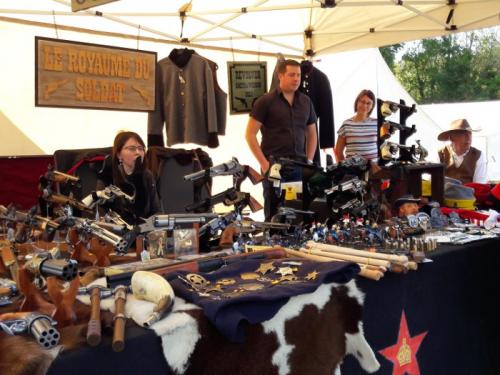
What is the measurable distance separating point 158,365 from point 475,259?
145 cm

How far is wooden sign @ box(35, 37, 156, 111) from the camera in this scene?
3611mm

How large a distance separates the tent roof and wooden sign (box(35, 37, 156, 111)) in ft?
0.86

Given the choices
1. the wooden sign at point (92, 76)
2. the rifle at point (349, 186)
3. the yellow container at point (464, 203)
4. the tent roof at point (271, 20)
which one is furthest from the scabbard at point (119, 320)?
the tent roof at point (271, 20)

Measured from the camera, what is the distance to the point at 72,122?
4129 mm

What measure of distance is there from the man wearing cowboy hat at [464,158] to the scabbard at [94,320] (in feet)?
10.1

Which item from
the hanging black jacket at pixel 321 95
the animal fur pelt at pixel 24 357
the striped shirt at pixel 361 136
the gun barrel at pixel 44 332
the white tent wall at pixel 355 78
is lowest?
the animal fur pelt at pixel 24 357

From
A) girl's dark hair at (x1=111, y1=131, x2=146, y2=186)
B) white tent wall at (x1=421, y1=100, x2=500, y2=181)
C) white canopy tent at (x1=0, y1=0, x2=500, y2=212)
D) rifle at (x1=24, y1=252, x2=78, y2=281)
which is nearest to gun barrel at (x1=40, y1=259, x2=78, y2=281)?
rifle at (x1=24, y1=252, x2=78, y2=281)

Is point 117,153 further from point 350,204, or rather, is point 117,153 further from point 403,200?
point 403,200

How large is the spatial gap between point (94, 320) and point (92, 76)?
309cm

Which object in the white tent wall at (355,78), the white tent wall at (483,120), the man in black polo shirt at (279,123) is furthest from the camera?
the white tent wall at (483,120)

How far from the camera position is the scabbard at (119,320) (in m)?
0.98

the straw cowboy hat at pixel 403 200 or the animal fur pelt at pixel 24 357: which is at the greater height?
the straw cowboy hat at pixel 403 200

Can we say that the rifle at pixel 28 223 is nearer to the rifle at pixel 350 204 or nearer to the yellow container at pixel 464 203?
the rifle at pixel 350 204

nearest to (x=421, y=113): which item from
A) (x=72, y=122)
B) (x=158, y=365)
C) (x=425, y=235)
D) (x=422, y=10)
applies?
(x=422, y=10)
